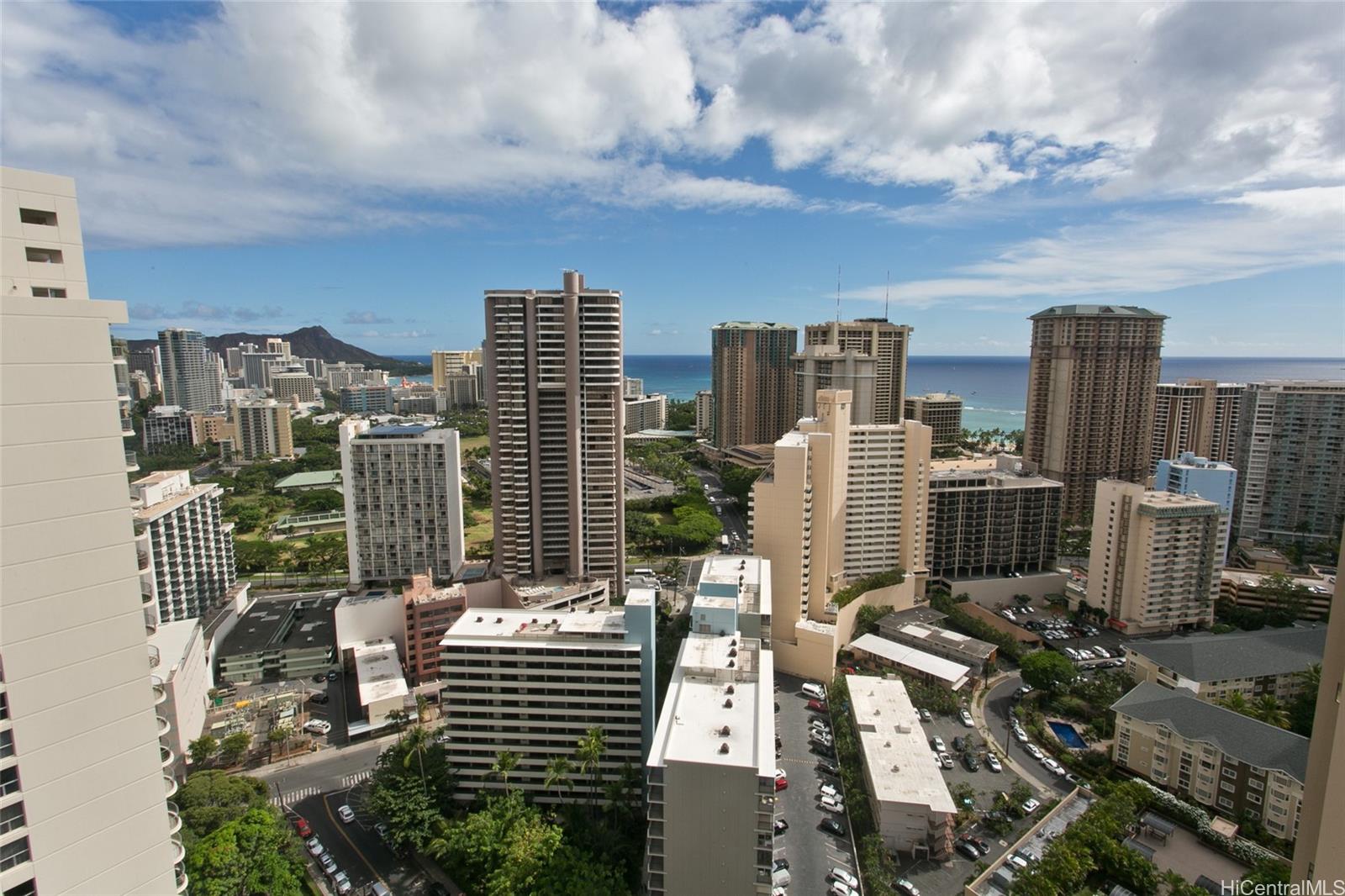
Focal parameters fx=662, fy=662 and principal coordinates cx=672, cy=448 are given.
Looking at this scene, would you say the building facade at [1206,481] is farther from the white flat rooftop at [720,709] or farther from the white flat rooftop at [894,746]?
the white flat rooftop at [720,709]

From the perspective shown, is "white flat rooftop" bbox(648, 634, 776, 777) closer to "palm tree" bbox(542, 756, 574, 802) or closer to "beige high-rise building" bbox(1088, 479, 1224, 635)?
"palm tree" bbox(542, 756, 574, 802)

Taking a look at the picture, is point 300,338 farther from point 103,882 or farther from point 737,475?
point 103,882

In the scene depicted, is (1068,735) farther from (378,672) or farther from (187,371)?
(187,371)

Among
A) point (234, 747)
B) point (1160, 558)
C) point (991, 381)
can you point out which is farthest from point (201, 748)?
point (991, 381)

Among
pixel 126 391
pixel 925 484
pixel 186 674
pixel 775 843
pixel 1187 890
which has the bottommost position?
pixel 775 843

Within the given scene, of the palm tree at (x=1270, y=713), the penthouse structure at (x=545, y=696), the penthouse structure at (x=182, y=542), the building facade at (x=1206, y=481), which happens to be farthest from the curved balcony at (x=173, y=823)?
the building facade at (x=1206, y=481)

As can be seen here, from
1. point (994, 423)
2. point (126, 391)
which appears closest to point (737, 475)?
point (126, 391)
